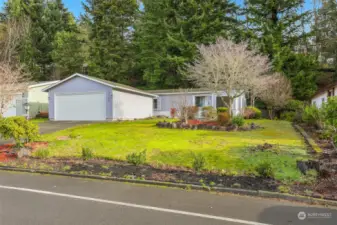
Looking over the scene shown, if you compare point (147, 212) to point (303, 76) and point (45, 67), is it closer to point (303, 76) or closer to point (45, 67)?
point (303, 76)

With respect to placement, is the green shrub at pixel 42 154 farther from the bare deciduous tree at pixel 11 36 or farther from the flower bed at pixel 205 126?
the bare deciduous tree at pixel 11 36

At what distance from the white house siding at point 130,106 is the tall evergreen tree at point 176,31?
7.26 meters

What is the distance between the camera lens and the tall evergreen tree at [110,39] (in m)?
Answer: 33.2

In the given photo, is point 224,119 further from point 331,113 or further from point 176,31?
point 176,31

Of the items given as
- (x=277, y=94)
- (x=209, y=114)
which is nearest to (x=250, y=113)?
(x=277, y=94)

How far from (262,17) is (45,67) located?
31134mm

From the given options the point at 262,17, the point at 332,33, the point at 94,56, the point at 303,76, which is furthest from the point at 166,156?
the point at 332,33

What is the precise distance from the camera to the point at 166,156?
25.5 feet

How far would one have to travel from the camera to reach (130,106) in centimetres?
2094

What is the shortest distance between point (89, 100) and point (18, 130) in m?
11.3

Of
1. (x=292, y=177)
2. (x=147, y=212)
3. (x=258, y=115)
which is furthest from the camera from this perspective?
(x=258, y=115)

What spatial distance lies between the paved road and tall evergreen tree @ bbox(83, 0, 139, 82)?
29.1m

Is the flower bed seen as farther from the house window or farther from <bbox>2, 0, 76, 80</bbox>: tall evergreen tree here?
<bbox>2, 0, 76, 80</bbox>: tall evergreen tree

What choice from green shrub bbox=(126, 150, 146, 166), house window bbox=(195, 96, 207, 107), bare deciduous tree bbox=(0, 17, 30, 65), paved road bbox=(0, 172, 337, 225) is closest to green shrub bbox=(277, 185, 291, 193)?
paved road bbox=(0, 172, 337, 225)
